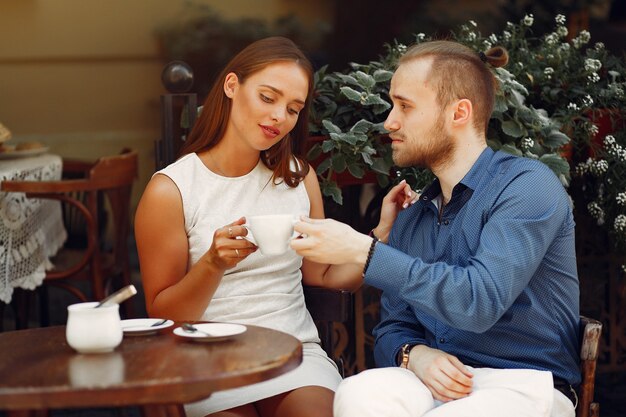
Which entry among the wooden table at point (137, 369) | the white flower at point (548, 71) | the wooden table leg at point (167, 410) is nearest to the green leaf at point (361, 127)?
the white flower at point (548, 71)

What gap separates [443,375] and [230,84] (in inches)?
36.6

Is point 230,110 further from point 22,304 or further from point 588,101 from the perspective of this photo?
point 22,304

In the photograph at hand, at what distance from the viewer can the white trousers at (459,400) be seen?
7.12 feet

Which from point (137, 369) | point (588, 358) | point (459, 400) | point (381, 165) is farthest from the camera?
point (381, 165)

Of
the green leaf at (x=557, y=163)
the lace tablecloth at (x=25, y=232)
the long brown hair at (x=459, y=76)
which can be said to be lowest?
the lace tablecloth at (x=25, y=232)

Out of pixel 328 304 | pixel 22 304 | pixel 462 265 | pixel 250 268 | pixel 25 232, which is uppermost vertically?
pixel 462 265

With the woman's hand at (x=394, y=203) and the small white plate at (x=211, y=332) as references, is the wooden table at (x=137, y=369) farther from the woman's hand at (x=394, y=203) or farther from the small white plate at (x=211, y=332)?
the woman's hand at (x=394, y=203)

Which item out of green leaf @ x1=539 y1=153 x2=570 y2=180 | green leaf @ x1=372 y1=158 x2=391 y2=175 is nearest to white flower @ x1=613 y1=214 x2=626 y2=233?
green leaf @ x1=539 y1=153 x2=570 y2=180

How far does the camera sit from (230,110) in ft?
8.75

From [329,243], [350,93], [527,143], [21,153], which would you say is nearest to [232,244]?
[329,243]

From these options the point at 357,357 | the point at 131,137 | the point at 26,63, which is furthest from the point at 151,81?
the point at 357,357

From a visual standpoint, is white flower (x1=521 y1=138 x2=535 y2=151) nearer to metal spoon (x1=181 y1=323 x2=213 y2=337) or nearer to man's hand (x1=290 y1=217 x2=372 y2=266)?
man's hand (x1=290 y1=217 x2=372 y2=266)

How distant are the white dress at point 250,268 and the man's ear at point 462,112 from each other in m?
0.52

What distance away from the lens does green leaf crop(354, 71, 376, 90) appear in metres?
3.09
